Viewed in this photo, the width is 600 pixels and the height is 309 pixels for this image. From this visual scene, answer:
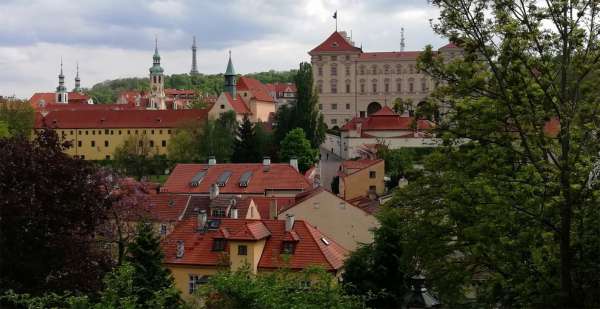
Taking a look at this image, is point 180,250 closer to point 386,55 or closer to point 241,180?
point 241,180

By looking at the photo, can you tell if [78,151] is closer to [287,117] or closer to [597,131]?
[287,117]

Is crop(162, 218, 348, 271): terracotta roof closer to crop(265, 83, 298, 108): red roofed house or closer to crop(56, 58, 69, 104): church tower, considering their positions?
crop(265, 83, 298, 108): red roofed house

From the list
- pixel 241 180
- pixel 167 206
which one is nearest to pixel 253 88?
pixel 241 180

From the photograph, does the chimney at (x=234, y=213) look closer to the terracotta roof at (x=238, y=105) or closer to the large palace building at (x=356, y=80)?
the terracotta roof at (x=238, y=105)

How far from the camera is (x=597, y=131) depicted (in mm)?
11227

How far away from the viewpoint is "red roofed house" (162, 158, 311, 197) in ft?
147

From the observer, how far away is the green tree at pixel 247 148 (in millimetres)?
65438

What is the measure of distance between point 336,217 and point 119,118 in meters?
63.8

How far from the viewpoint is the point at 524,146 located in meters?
12.0

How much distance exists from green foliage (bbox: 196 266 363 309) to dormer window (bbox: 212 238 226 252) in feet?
52.8

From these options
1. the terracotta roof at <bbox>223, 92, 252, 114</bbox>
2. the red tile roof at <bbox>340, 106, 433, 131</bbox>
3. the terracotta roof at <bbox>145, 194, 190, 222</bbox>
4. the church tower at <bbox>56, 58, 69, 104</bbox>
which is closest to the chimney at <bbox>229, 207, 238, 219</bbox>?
the terracotta roof at <bbox>145, 194, 190, 222</bbox>

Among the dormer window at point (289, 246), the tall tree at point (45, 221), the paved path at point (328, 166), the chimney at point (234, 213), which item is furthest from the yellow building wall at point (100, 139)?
the tall tree at point (45, 221)

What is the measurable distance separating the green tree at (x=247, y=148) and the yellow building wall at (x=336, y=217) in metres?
31.0

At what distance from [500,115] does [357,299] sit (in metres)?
3.68
